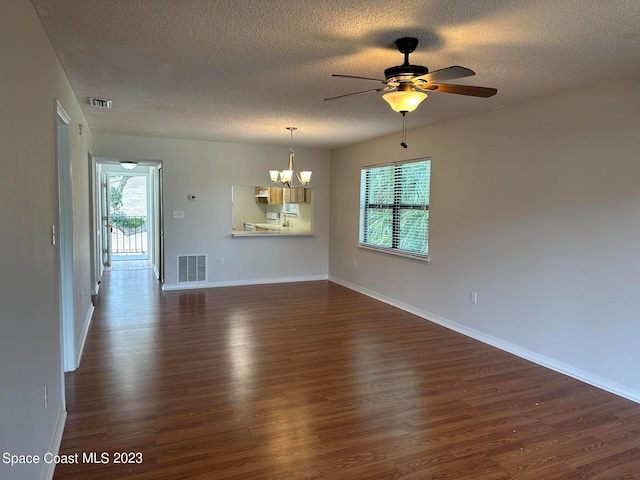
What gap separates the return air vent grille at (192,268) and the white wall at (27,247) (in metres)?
4.18

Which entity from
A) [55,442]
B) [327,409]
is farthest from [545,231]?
[55,442]

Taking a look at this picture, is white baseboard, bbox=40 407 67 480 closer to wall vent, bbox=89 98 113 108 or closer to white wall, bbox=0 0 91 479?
white wall, bbox=0 0 91 479

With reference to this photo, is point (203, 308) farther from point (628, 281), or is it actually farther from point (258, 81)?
point (628, 281)

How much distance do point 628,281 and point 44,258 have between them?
3.94 m

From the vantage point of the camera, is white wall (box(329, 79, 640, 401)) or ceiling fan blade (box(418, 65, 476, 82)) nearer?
ceiling fan blade (box(418, 65, 476, 82))

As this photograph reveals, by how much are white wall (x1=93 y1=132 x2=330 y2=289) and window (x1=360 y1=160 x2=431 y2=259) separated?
4.31 ft

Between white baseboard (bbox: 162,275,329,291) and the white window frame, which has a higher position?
the white window frame

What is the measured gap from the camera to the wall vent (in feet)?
13.5

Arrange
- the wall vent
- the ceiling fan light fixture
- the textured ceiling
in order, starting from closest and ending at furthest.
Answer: the textured ceiling → the ceiling fan light fixture → the wall vent

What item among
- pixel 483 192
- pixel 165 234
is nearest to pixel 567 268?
pixel 483 192

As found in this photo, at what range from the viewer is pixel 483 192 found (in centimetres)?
449

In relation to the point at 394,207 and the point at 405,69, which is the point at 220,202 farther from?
the point at 405,69

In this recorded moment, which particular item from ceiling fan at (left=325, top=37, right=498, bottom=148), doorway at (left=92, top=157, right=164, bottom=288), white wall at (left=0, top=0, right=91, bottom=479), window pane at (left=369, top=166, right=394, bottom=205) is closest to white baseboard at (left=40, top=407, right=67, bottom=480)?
white wall at (left=0, top=0, right=91, bottom=479)

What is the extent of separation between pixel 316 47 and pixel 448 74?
2.87 ft
